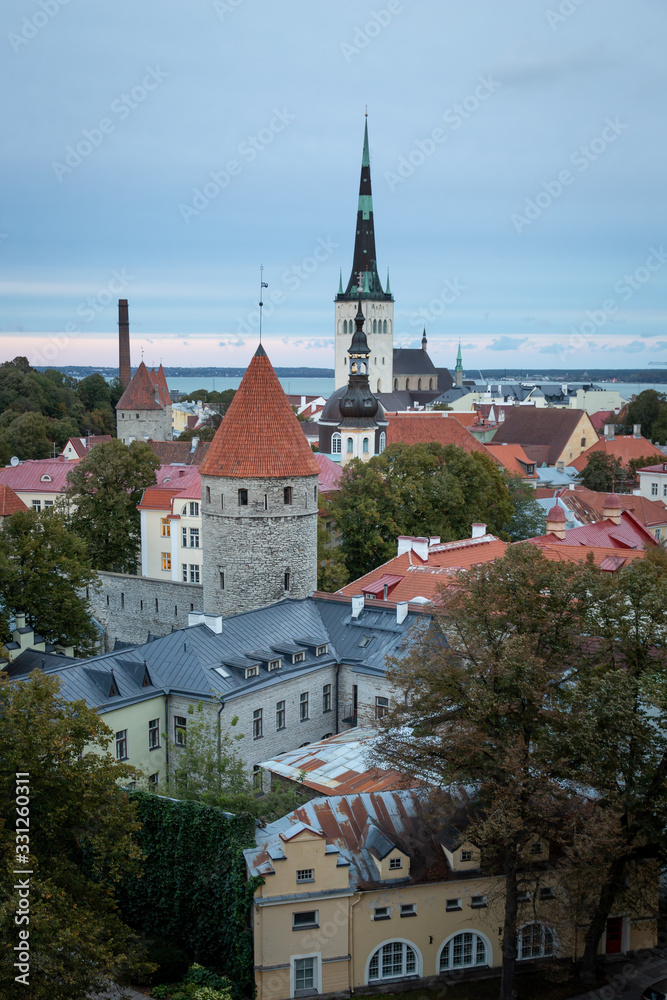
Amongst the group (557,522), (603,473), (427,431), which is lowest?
(557,522)

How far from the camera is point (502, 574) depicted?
20.1 meters

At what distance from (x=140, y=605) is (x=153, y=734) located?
47.1ft

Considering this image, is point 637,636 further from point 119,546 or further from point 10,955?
point 119,546

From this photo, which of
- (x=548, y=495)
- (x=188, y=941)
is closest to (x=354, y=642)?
(x=188, y=941)

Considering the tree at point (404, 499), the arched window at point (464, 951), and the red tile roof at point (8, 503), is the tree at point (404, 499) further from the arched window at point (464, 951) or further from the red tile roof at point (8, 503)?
the arched window at point (464, 951)

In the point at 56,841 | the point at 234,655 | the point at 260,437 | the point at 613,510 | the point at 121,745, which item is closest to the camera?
the point at 56,841

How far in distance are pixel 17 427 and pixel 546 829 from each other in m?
73.1

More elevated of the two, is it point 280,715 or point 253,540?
point 253,540

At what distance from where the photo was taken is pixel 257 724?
2759cm

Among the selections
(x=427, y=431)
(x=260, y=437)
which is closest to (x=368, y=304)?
(x=427, y=431)

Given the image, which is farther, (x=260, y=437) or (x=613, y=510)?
(x=613, y=510)

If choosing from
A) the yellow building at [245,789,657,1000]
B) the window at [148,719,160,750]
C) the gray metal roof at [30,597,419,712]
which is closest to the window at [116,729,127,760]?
the gray metal roof at [30,597,419,712]

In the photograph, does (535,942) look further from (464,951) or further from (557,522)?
(557,522)

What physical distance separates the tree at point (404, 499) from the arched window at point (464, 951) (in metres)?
22.9
